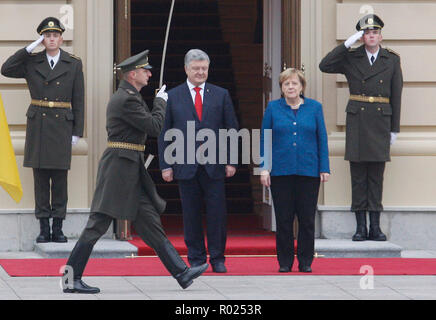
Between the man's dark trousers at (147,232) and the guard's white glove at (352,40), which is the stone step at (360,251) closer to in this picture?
the guard's white glove at (352,40)

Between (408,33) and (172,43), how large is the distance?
25.4ft

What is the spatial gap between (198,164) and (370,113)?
A: 90.9 inches

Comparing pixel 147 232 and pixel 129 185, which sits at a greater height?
pixel 129 185

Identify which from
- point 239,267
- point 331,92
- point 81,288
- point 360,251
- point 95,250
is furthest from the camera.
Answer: point 331,92

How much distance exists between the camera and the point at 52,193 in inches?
499

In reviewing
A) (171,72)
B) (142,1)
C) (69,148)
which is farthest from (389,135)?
(142,1)

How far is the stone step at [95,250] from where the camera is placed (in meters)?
12.2

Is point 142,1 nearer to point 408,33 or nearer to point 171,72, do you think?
point 171,72

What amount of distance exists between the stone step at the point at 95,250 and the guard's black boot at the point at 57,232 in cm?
9

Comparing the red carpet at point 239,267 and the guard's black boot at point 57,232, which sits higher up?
the guard's black boot at point 57,232

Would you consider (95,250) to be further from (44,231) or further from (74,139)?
(74,139)

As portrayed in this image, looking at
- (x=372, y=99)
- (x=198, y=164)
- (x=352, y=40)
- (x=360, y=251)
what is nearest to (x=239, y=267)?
(x=198, y=164)

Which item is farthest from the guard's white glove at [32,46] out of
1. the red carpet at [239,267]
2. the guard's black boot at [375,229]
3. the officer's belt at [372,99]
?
the guard's black boot at [375,229]

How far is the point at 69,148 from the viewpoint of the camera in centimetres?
1267
